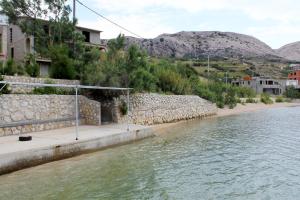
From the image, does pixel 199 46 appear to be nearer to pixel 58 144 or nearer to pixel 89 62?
pixel 89 62

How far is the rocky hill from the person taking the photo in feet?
547

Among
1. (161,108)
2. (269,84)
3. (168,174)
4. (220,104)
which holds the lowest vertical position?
(168,174)

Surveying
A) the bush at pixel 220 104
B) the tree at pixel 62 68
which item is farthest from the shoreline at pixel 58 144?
the bush at pixel 220 104

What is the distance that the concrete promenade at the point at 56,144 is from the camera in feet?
41.8

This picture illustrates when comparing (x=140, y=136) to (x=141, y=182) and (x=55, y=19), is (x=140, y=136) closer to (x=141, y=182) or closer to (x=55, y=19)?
(x=141, y=182)

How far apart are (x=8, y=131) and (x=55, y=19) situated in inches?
874

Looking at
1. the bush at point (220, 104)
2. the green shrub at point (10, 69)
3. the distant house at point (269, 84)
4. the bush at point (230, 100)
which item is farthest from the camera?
the distant house at point (269, 84)

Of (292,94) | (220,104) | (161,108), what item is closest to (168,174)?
(161,108)

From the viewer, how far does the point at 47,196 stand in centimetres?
1015

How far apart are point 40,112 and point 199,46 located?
545ft

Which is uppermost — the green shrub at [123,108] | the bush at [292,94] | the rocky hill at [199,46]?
the rocky hill at [199,46]

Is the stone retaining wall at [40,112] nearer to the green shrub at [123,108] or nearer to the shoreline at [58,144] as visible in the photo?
the shoreline at [58,144]

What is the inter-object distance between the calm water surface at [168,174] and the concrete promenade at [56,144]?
342mm

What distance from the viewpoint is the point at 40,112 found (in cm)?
1923
